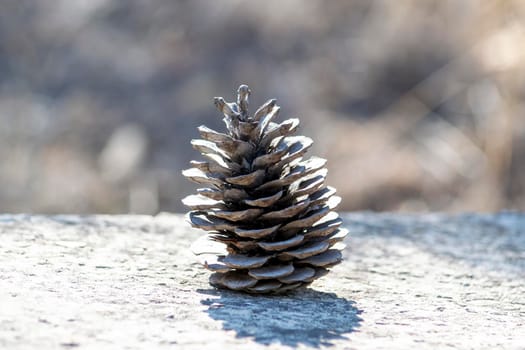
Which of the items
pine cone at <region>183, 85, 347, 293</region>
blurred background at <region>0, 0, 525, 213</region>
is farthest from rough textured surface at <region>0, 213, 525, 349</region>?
blurred background at <region>0, 0, 525, 213</region>

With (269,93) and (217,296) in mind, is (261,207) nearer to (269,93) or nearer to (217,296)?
(217,296)

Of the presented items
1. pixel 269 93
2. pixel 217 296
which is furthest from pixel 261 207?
pixel 269 93

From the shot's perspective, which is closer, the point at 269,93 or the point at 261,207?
the point at 261,207

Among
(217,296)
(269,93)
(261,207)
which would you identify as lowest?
(217,296)

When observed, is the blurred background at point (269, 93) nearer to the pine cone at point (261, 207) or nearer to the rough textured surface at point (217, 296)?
the rough textured surface at point (217, 296)

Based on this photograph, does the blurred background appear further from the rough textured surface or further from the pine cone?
the pine cone

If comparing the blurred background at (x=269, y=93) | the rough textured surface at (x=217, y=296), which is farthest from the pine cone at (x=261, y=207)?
the blurred background at (x=269, y=93)

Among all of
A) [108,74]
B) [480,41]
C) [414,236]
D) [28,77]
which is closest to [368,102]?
[480,41]
